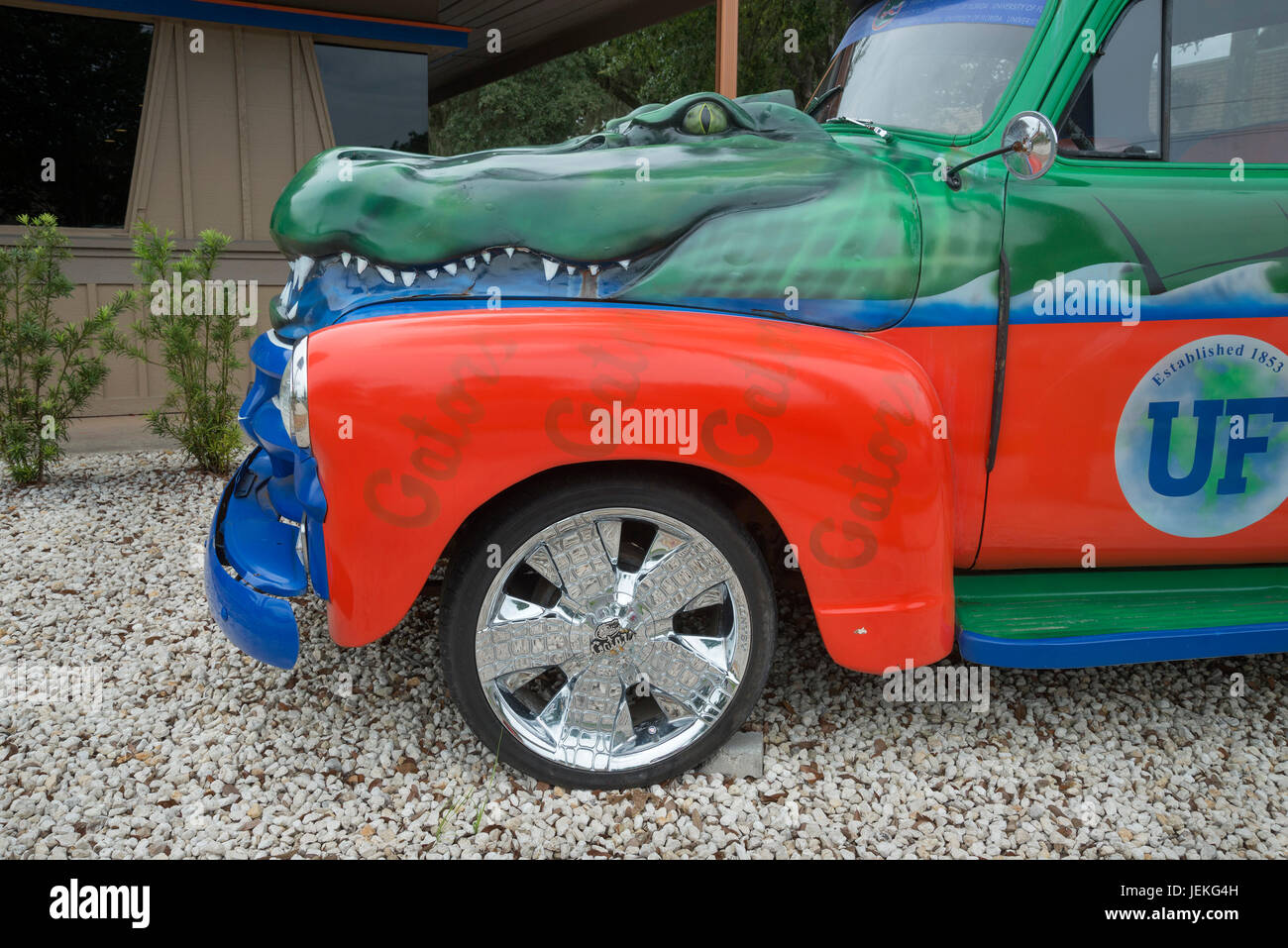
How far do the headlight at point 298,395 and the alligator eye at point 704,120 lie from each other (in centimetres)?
120

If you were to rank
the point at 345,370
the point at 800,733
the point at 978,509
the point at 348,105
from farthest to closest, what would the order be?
the point at 348,105, the point at 800,733, the point at 978,509, the point at 345,370

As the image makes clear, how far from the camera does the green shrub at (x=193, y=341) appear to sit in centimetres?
551

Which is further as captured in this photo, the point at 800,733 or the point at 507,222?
the point at 800,733

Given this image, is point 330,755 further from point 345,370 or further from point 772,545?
point 772,545

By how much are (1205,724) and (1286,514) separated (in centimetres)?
73

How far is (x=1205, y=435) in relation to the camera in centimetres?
251

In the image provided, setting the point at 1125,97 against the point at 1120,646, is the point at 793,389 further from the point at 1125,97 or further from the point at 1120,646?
the point at 1125,97

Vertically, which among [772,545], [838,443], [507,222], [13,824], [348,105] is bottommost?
[13,824]

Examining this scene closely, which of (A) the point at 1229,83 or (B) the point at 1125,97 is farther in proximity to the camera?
(A) the point at 1229,83

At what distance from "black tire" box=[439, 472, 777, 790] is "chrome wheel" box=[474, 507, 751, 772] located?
0.02 m

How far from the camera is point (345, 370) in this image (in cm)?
218

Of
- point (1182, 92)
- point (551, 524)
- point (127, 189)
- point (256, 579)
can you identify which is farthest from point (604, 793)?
point (127, 189)

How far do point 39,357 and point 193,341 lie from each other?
86cm

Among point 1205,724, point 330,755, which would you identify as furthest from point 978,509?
point 330,755
